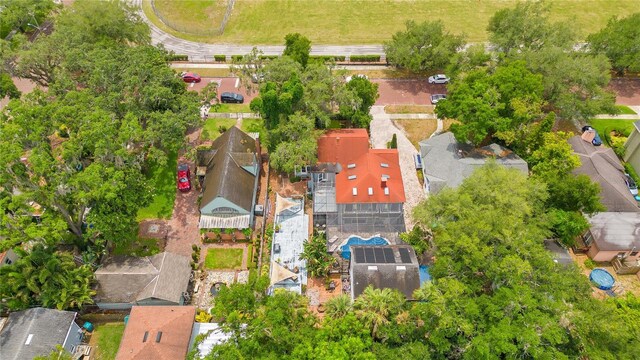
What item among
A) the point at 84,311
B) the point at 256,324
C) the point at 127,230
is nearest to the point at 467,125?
the point at 256,324

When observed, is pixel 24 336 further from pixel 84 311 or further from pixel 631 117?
pixel 631 117

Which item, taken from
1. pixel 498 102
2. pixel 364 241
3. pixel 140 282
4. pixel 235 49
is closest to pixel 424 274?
pixel 364 241

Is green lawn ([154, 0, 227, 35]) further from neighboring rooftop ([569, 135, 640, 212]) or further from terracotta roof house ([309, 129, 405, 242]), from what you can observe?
neighboring rooftop ([569, 135, 640, 212])

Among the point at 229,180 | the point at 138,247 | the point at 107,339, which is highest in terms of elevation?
the point at 229,180

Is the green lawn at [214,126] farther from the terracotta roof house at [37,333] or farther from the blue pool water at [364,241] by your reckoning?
the terracotta roof house at [37,333]

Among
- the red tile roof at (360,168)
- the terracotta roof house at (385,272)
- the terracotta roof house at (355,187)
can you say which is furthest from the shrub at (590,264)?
the red tile roof at (360,168)

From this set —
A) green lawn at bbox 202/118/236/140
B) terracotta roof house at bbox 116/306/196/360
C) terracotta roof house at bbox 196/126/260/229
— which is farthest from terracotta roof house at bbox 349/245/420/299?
green lawn at bbox 202/118/236/140

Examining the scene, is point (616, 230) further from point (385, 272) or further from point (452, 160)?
point (385, 272)
